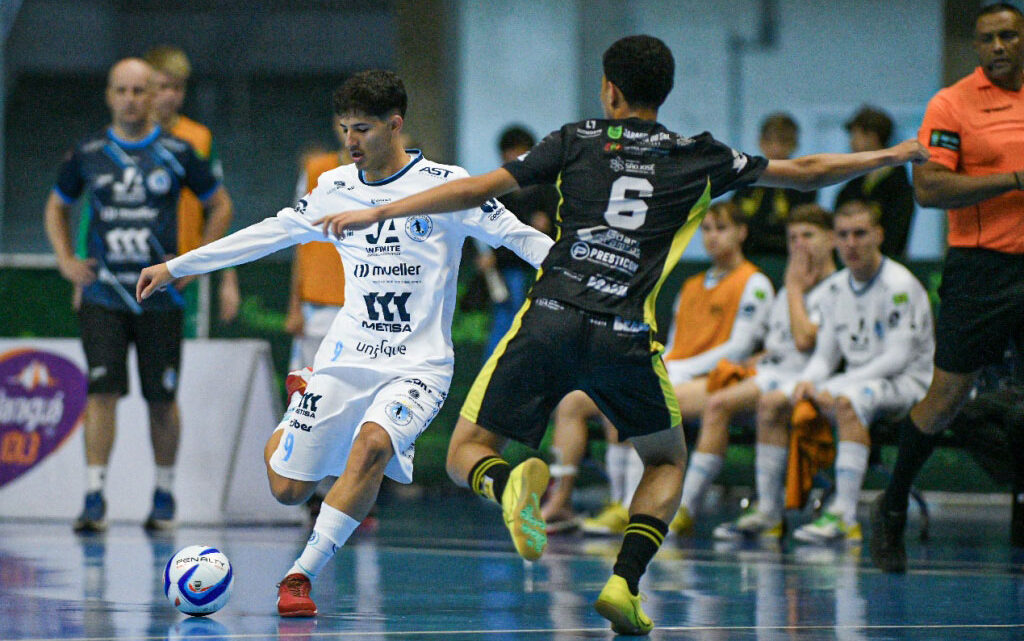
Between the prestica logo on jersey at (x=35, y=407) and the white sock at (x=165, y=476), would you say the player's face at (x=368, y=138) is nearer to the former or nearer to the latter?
the white sock at (x=165, y=476)

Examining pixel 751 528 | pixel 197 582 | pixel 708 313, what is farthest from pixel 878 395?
pixel 197 582

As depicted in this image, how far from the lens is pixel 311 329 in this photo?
860cm

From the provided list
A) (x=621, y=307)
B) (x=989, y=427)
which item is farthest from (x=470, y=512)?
(x=621, y=307)

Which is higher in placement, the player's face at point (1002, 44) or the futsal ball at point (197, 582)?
the player's face at point (1002, 44)

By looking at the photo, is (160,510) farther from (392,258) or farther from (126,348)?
(392,258)

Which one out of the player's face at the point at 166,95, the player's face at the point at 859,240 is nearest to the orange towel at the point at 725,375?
the player's face at the point at 859,240

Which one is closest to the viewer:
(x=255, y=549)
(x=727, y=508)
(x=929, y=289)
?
(x=255, y=549)

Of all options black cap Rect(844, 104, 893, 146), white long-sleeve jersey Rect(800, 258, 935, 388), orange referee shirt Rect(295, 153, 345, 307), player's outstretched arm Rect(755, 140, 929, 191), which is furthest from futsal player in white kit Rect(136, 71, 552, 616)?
black cap Rect(844, 104, 893, 146)

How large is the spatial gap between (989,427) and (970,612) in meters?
2.85

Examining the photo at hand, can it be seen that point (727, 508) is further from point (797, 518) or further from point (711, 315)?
point (711, 315)

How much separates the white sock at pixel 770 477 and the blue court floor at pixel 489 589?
0.44 meters

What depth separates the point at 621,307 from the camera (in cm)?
463

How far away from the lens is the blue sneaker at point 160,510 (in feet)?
27.6

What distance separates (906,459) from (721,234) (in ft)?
8.65
